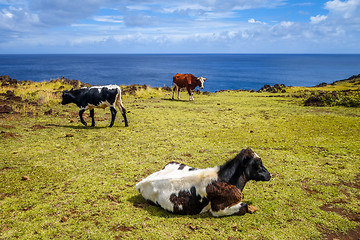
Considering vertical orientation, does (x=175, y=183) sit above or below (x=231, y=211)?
above

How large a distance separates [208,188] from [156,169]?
2.72 meters

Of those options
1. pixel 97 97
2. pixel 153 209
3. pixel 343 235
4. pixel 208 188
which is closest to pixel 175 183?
pixel 208 188

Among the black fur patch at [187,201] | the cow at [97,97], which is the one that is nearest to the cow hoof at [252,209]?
the black fur patch at [187,201]

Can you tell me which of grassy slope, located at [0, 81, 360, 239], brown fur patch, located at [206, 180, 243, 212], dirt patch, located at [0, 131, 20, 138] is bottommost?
grassy slope, located at [0, 81, 360, 239]

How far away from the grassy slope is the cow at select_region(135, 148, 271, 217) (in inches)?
7.2

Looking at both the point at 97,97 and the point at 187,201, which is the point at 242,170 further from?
the point at 97,97

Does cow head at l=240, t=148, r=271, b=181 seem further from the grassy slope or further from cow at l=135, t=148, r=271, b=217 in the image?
the grassy slope

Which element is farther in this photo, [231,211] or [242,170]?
[242,170]

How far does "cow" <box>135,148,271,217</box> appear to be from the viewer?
4969 mm

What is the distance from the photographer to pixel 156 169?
24.3 ft

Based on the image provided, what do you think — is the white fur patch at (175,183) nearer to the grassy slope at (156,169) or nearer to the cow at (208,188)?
the cow at (208,188)

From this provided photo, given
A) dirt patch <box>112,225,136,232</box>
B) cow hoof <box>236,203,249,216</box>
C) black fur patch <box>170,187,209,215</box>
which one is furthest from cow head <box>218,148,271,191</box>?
dirt patch <box>112,225,136,232</box>

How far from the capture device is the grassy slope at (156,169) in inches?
185

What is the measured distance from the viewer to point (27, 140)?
388 inches
